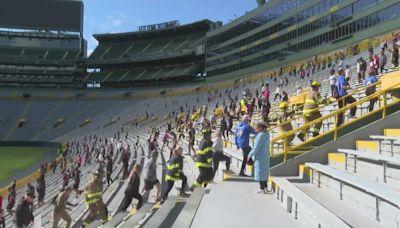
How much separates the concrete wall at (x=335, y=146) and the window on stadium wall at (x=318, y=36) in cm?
3019

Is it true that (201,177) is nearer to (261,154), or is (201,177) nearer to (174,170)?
(174,170)

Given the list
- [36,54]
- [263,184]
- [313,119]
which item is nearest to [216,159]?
[313,119]

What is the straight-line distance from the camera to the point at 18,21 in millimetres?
85438

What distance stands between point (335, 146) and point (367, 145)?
922 mm

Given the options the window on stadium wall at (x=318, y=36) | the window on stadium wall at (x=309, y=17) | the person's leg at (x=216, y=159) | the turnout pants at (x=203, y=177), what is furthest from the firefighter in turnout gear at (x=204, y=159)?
the window on stadium wall at (x=309, y=17)

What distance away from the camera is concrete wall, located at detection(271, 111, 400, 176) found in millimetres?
9383

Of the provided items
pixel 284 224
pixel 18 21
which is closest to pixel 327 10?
pixel 284 224

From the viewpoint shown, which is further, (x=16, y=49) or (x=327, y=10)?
(x=16, y=49)

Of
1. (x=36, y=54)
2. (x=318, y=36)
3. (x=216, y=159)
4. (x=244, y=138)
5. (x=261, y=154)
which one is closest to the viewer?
(x=261, y=154)

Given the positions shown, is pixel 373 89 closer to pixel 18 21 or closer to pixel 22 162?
pixel 22 162

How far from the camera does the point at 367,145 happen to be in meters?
8.69

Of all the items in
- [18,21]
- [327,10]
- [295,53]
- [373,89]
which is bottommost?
[373,89]

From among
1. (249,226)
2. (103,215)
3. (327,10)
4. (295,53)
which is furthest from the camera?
(295,53)

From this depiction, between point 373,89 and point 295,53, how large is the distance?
4185 cm
